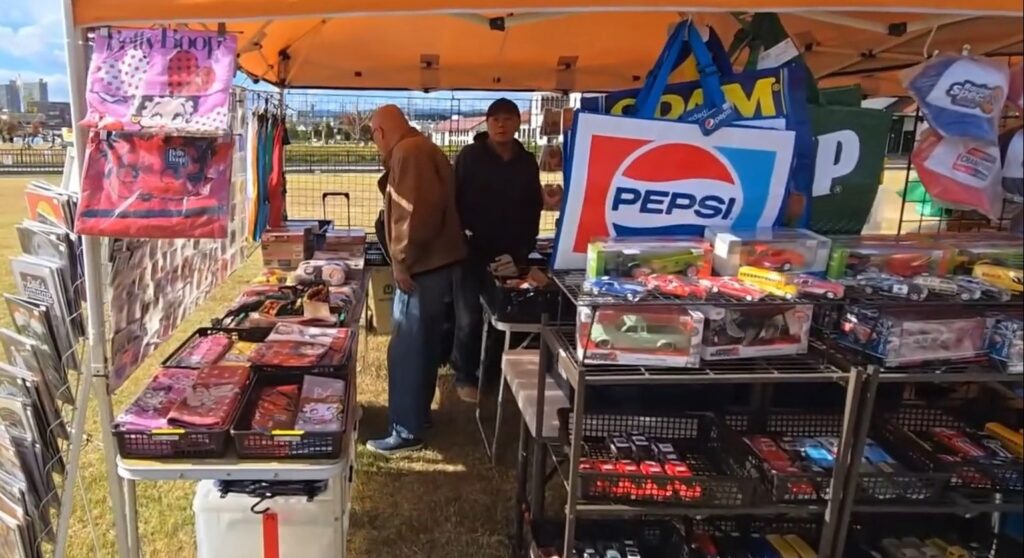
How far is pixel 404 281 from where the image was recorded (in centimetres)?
331

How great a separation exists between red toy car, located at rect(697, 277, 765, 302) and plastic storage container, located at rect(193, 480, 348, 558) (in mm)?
1244

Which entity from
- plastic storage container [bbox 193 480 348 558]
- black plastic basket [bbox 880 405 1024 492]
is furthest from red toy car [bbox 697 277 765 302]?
plastic storage container [bbox 193 480 348 558]

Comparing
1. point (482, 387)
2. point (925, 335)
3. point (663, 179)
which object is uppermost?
point (663, 179)

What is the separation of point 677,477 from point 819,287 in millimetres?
608

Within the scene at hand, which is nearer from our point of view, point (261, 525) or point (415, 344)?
point (261, 525)

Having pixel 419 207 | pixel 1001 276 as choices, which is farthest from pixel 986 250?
pixel 419 207

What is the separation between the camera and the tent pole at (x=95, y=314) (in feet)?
5.82

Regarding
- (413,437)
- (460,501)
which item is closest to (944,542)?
(460,501)

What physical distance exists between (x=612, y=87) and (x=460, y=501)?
163 inches

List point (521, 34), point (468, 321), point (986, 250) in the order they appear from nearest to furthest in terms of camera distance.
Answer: point (986, 250) < point (468, 321) < point (521, 34)

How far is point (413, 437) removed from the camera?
3.60 metres

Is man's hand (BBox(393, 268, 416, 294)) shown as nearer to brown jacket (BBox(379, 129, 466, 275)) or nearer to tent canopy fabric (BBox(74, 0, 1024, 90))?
brown jacket (BBox(379, 129, 466, 275))

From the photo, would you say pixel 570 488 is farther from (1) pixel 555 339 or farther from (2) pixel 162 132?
(2) pixel 162 132

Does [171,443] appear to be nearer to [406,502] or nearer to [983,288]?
[406,502]
